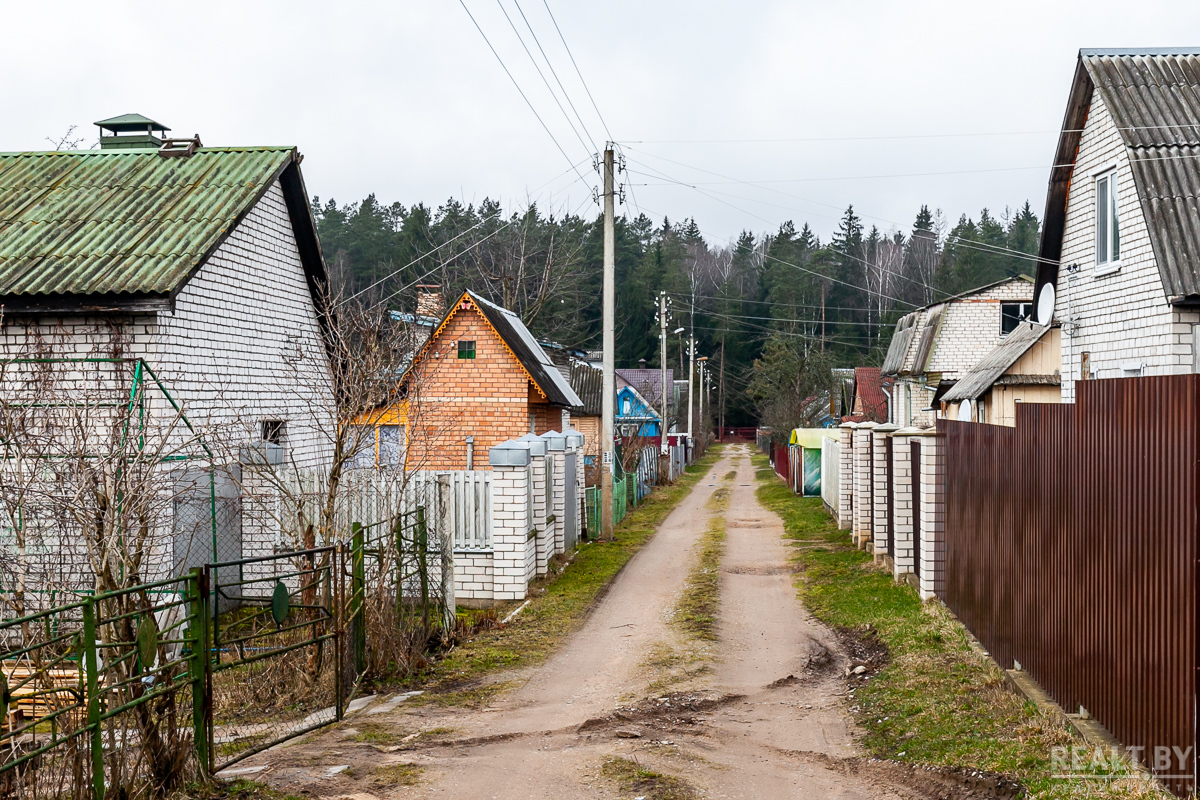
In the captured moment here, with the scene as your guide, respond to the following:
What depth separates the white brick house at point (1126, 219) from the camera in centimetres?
1276

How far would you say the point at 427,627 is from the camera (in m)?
9.94

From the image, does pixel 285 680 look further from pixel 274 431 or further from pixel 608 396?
pixel 608 396

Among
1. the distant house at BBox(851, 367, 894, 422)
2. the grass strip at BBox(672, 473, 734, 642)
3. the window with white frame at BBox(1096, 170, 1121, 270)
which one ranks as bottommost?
the grass strip at BBox(672, 473, 734, 642)

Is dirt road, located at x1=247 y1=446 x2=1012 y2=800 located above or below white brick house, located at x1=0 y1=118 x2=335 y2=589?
below

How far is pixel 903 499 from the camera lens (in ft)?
41.0

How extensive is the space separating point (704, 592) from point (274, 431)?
251 inches

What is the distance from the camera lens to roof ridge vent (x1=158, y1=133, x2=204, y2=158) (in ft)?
44.9

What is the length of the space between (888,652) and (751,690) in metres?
1.73

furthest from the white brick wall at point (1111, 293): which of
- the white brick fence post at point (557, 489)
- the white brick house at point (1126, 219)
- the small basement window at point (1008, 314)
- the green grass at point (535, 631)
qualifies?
the small basement window at point (1008, 314)

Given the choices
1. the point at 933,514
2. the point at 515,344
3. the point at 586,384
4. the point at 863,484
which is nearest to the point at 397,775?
the point at 933,514

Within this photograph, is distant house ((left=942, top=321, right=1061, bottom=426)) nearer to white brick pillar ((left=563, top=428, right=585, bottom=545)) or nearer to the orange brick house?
white brick pillar ((left=563, top=428, right=585, bottom=545))

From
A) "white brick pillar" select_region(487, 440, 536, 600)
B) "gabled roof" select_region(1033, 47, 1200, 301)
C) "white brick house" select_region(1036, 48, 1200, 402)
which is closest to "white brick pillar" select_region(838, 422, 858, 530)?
"white brick house" select_region(1036, 48, 1200, 402)

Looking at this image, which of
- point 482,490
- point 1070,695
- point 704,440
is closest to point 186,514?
point 482,490

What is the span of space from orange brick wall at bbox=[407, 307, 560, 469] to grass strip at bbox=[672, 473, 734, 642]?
4764mm
